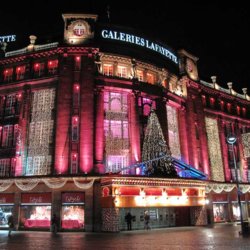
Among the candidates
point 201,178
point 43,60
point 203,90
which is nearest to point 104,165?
point 201,178

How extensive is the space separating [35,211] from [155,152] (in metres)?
15.6

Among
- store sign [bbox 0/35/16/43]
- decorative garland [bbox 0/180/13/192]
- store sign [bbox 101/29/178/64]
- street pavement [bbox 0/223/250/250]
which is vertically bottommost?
street pavement [bbox 0/223/250/250]

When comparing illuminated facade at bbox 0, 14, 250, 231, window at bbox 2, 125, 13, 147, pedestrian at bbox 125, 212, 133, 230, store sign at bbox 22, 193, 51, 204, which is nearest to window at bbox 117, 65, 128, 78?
illuminated facade at bbox 0, 14, 250, 231

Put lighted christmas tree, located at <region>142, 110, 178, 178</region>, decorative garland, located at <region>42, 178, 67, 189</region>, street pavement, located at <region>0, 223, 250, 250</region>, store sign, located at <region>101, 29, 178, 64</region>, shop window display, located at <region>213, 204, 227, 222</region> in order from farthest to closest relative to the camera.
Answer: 1. shop window display, located at <region>213, 204, 227, 222</region>
2. store sign, located at <region>101, 29, 178, 64</region>
3. lighted christmas tree, located at <region>142, 110, 178, 178</region>
4. decorative garland, located at <region>42, 178, 67, 189</region>
5. street pavement, located at <region>0, 223, 250, 250</region>

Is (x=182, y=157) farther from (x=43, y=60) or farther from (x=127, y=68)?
(x=43, y=60)

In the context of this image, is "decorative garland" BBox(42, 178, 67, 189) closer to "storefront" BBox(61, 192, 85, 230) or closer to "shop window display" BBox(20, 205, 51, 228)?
"storefront" BBox(61, 192, 85, 230)

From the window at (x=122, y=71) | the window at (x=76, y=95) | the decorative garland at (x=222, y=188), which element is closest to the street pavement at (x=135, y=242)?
the window at (x=76, y=95)

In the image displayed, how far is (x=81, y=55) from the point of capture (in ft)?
127

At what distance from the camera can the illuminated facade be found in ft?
108

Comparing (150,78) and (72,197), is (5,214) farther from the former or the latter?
(150,78)

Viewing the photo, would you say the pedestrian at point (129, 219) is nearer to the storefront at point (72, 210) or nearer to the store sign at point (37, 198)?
the storefront at point (72, 210)

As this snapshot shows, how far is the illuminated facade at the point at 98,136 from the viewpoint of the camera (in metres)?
32.8

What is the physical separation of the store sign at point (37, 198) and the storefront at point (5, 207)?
1.76 meters

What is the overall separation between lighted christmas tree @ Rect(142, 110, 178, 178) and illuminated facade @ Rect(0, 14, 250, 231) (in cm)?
72
